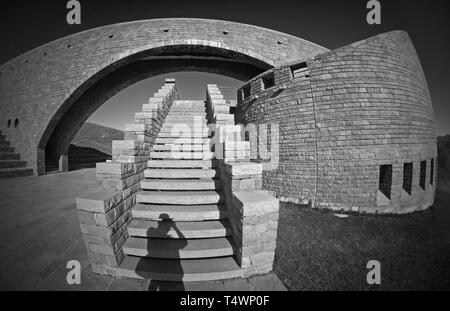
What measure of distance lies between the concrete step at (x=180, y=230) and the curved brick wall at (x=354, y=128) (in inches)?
191

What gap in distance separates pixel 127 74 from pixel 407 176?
19186mm

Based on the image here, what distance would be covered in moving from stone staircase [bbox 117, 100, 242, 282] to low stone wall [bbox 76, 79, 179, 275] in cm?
21

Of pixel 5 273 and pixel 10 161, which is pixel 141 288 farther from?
pixel 10 161

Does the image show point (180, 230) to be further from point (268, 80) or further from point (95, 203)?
point (268, 80)

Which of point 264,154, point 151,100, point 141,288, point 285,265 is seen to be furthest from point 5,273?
point 264,154

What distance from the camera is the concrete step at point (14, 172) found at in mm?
8320

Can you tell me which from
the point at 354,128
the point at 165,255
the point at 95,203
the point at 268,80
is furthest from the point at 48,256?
the point at 268,80

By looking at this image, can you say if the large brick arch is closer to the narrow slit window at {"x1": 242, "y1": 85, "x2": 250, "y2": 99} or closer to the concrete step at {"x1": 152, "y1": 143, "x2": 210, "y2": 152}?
the narrow slit window at {"x1": 242, "y1": 85, "x2": 250, "y2": 99}

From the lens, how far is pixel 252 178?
2840 mm

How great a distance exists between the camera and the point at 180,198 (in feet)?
10.5

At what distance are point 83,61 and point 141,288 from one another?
565 inches

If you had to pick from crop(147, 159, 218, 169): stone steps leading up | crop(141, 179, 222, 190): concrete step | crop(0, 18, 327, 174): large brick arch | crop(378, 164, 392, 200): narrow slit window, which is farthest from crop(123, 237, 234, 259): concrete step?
crop(0, 18, 327, 174): large brick arch

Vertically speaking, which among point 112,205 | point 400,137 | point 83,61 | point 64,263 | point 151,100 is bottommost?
point 64,263

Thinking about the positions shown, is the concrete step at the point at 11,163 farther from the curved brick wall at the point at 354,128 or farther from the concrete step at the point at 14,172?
the curved brick wall at the point at 354,128
